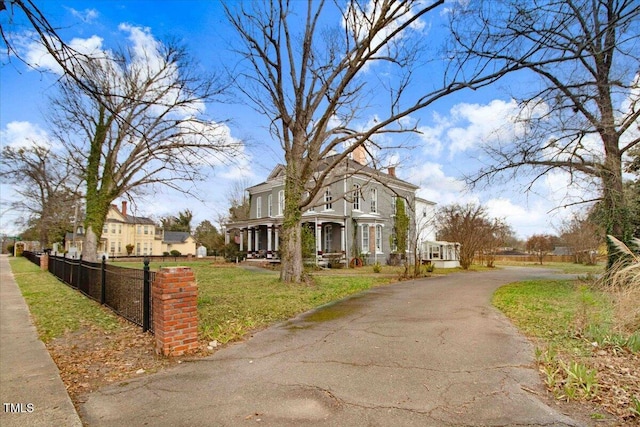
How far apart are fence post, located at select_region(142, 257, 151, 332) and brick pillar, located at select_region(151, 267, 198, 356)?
1033 mm

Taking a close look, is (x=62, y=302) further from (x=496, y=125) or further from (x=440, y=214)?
(x=440, y=214)

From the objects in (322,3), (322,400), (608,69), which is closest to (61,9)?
(322,400)

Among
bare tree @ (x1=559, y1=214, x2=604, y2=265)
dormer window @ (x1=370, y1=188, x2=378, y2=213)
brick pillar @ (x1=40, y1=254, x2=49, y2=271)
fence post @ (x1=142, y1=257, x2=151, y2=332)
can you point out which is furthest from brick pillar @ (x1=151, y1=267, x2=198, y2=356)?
bare tree @ (x1=559, y1=214, x2=604, y2=265)

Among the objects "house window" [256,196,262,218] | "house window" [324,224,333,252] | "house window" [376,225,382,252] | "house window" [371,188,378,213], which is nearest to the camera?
"house window" [324,224,333,252]

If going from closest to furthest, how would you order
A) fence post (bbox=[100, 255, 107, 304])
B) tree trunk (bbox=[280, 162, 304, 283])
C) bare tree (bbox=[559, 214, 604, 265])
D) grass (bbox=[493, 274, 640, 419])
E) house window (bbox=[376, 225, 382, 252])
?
1. grass (bbox=[493, 274, 640, 419])
2. fence post (bbox=[100, 255, 107, 304])
3. tree trunk (bbox=[280, 162, 304, 283])
4. house window (bbox=[376, 225, 382, 252])
5. bare tree (bbox=[559, 214, 604, 265])

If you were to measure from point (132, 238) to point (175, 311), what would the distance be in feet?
173

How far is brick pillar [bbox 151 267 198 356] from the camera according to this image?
450 centimetres

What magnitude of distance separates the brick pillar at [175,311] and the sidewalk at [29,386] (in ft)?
3.69

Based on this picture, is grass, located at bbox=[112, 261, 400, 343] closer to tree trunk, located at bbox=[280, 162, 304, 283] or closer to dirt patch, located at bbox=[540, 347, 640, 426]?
tree trunk, located at bbox=[280, 162, 304, 283]

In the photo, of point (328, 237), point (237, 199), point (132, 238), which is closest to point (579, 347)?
point (328, 237)

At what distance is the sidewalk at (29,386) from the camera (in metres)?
2.98

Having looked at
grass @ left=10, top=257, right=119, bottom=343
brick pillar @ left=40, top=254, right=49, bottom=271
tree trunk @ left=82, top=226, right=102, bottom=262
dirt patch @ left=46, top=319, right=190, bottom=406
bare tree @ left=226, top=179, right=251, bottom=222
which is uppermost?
bare tree @ left=226, top=179, right=251, bottom=222

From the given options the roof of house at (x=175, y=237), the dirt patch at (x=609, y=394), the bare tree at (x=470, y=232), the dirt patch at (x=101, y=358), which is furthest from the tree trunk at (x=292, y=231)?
the roof of house at (x=175, y=237)

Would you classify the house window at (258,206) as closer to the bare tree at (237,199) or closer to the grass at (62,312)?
the bare tree at (237,199)
